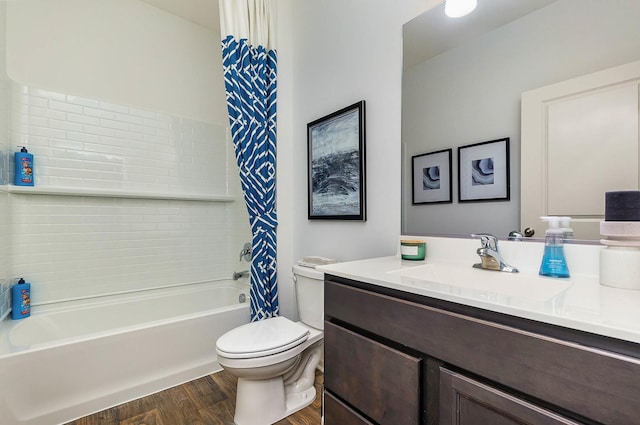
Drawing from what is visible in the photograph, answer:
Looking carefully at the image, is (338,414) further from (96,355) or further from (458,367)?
(96,355)

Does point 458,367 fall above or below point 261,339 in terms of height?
above

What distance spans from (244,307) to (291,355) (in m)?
0.83

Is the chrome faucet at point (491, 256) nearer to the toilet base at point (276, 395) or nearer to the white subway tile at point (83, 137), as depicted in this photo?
the toilet base at point (276, 395)

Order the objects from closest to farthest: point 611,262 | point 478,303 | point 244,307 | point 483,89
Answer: point 478,303
point 611,262
point 483,89
point 244,307

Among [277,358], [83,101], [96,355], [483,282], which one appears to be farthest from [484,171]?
[83,101]

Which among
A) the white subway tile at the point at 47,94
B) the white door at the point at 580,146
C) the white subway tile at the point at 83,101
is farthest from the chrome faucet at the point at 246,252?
the white door at the point at 580,146

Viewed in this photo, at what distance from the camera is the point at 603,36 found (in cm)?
93

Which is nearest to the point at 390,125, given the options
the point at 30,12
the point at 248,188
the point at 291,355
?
the point at 248,188

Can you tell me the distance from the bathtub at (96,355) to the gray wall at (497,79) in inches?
60.9

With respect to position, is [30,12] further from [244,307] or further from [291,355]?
[291,355]

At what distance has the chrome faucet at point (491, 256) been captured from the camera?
1.05 meters

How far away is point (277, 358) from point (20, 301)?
1.78m

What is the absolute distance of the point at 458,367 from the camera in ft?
2.35

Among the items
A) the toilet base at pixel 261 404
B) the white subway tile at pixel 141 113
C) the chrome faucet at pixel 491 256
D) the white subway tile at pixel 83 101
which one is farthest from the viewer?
the white subway tile at pixel 141 113
